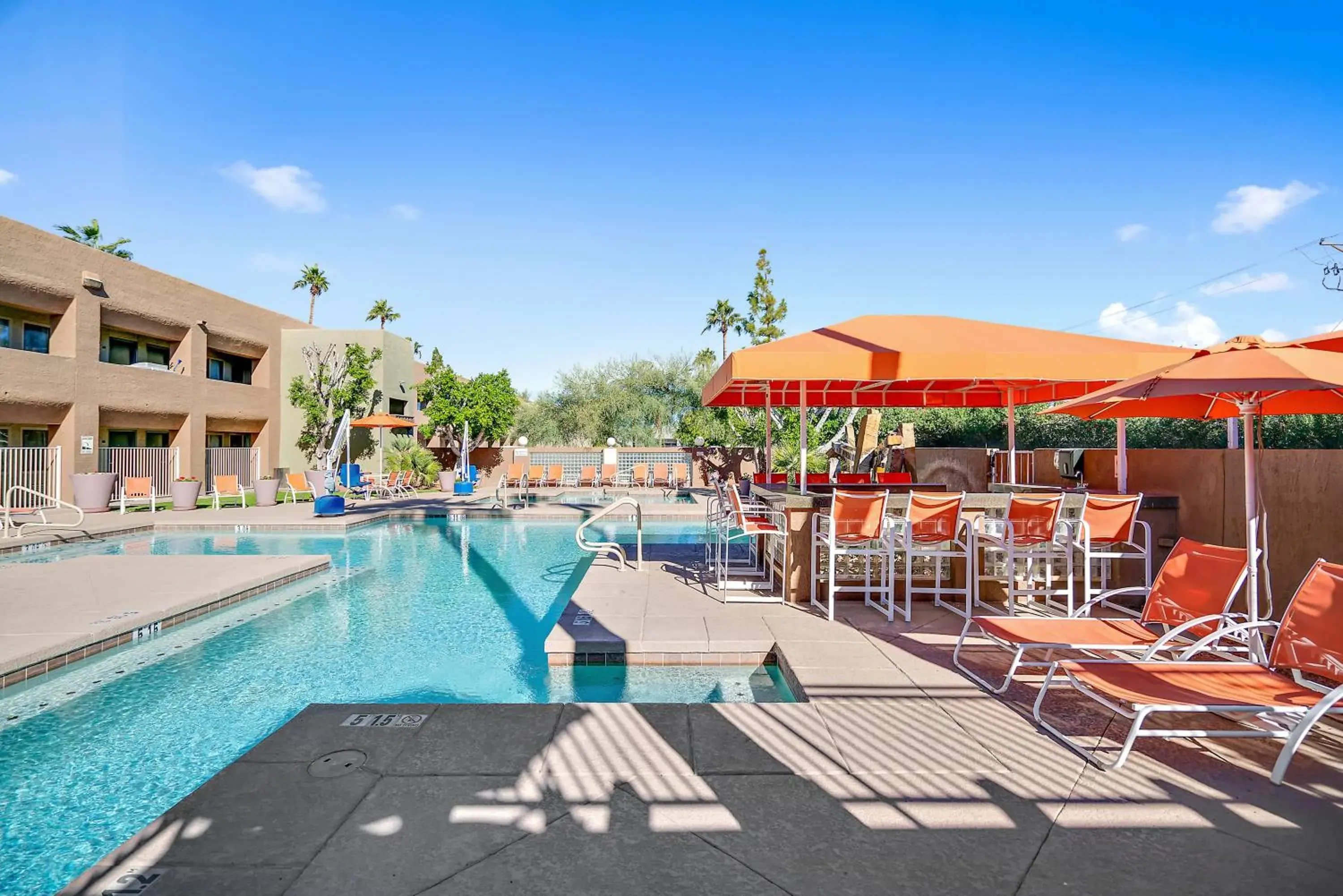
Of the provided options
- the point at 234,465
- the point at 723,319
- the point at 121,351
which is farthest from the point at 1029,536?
the point at 723,319

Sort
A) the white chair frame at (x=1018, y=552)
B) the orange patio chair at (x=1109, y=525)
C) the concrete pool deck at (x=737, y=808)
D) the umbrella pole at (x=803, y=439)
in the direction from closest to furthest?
the concrete pool deck at (x=737, y=808), the white chair frame at (x=1018, y=552), the orange patio chair at (x=1109, y=525), the umbrella pole at (x=803, y=439)

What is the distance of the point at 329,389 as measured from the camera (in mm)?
21375

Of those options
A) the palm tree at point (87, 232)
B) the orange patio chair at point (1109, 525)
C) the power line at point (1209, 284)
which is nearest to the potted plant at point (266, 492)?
the orange patio chair at point (1109, 525)

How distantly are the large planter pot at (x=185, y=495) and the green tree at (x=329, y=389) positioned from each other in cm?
644

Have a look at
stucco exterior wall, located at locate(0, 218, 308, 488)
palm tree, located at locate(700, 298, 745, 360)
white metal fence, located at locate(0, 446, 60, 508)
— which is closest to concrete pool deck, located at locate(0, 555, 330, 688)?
white metal fence, located at locate(0, 446, 60, 508)

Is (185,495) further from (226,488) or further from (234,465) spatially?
(234,465)

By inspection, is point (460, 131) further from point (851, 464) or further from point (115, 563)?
point (851, 464)

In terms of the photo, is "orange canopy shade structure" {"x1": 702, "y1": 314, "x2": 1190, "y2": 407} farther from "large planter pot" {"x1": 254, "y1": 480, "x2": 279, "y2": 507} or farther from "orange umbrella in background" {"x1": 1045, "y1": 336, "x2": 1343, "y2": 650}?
"large planter pot" {"x1": 254, "y1": 480, "x2": 279, "y2": 507}

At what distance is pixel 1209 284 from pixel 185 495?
38.8 metres

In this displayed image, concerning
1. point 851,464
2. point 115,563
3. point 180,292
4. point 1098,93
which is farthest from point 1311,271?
point 180,292

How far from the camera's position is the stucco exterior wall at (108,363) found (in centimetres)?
1383

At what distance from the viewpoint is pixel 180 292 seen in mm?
17516

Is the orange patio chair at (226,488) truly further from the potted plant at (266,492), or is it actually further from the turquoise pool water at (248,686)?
the turquoise pool water at (248,686)

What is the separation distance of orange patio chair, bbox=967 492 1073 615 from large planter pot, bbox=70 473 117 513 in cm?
1737
